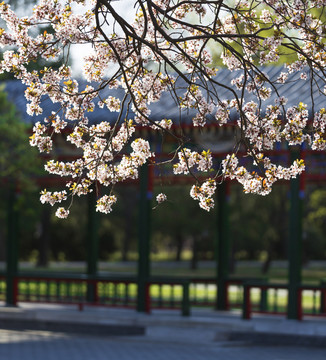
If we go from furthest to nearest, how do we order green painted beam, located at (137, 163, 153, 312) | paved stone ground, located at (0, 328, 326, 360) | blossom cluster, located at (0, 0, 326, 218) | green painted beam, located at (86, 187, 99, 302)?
green painted beam, located at (86, 187, 99, 302), green painted beam, located at (137, 163, 153, 312), paved stone ground, located at (0, 328, 326, 360), blossom cluster, located at (0, 0, 326, 218)

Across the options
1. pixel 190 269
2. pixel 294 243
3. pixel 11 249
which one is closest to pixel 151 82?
pixel 294 243

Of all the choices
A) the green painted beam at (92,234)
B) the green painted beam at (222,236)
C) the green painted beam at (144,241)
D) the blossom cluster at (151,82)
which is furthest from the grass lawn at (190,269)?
the blossom cluster at (151,82)

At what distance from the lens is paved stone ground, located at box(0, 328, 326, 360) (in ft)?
43.3

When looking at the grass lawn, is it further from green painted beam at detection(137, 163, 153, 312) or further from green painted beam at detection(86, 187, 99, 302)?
green painted beam at detection(137, 163, 153, 312)

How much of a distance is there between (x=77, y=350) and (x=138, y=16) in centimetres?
735

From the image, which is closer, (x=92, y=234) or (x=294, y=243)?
(x=294, y=243)

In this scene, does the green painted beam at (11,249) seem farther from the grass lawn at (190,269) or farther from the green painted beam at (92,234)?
the grass lawn at (190,269)

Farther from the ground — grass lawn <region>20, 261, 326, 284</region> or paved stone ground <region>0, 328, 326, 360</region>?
grass lawn <region>20, 261, 326, 284</region>

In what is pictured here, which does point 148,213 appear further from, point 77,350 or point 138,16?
point 138,16

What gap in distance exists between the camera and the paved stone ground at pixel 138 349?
43.3 feet

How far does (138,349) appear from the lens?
14.1m

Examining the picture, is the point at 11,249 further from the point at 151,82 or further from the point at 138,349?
the point at 151,82

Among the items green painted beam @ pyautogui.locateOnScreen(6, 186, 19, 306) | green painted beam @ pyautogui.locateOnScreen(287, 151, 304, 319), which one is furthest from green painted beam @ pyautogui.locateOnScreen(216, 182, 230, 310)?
green painted beam @ pyautogui.locateOnScreen(6, 186, 19, 306)

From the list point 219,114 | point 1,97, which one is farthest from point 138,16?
point 1,97
